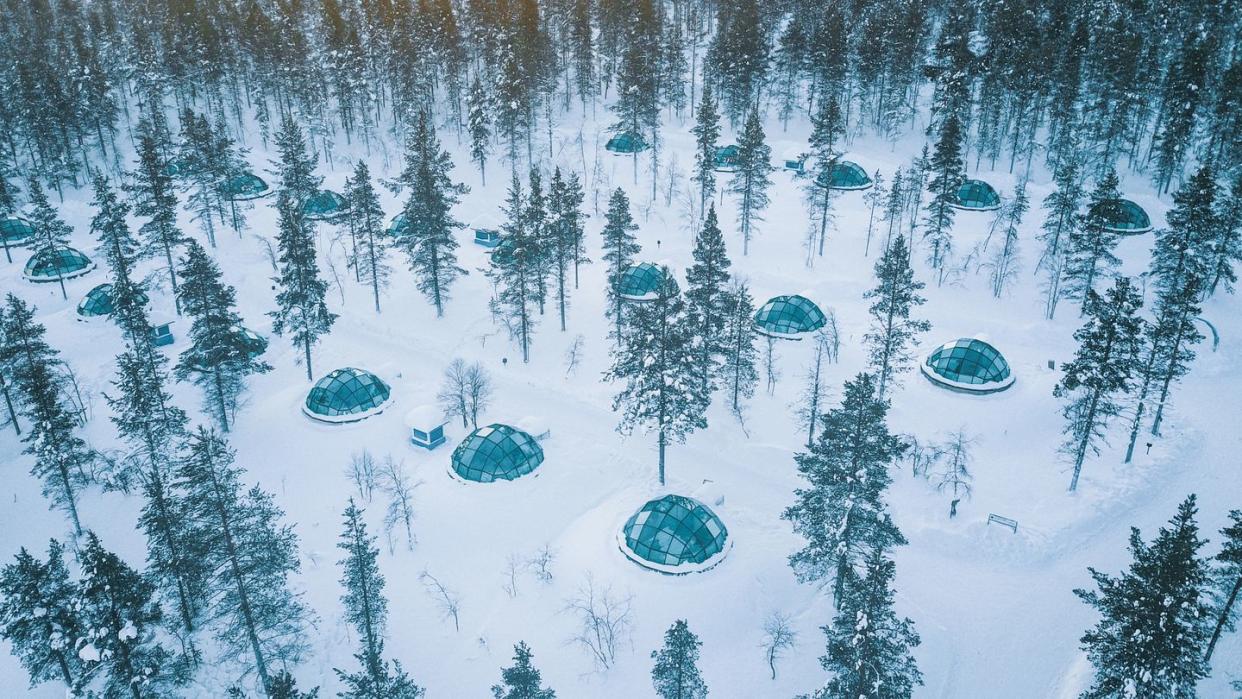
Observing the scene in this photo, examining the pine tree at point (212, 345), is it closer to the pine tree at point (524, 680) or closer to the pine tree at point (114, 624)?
the pine tree at point (114, 624)

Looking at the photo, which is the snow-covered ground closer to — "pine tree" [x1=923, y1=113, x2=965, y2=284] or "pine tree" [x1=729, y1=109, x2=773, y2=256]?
"pine tree" [x1=923, y1=113, x2=965, y2=284]

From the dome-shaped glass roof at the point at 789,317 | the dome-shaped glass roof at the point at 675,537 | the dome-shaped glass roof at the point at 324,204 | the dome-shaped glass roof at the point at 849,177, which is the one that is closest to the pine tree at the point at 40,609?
the dome-shaped glass roof at the point at 675,537

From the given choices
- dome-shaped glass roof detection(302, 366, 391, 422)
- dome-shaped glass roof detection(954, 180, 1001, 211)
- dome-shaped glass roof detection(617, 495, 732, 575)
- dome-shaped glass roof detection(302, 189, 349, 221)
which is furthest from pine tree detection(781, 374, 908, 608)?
dome-shaped glass roof detection(302, 189, 349, 221)

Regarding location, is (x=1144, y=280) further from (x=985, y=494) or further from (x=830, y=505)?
(x=830, y=505)

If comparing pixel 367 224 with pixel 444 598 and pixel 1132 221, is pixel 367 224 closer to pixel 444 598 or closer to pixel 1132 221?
pixel 444 598

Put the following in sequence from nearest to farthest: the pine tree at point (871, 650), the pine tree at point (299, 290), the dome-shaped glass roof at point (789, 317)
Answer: the pine tree at point (871, 650)
the pine tree at point (299, 290)
the dome-shaped glass roof at point (789, 317)

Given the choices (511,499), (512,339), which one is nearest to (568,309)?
(512,339)

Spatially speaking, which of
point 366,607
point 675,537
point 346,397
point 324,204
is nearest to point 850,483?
point 675,537
